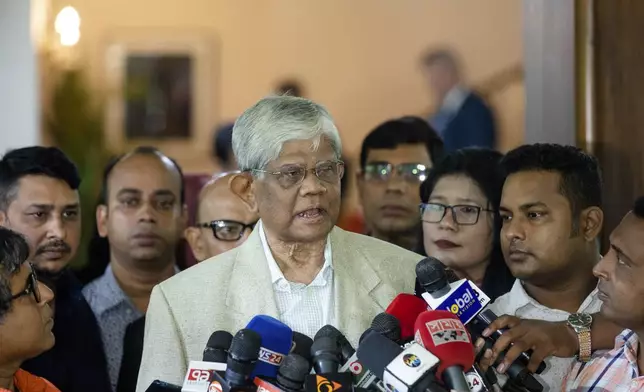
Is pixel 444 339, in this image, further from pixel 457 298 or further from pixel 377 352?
pixel 457 298

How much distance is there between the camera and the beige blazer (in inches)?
116

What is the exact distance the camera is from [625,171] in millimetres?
4402

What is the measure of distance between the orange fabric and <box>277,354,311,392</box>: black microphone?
2.99 ft

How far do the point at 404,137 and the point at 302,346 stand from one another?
211 centimetres

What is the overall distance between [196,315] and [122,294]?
4.37ft

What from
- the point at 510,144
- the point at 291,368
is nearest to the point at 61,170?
the point at 291,368

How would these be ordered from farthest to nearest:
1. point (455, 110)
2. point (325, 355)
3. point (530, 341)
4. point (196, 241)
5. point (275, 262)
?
point (455, 110) < point (196, 241) < point (275, 262) < point (530, 341) < point (325, 355)

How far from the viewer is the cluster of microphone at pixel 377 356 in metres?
2.46

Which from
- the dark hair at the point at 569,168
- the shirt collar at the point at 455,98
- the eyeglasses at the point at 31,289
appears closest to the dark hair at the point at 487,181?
the dark hair at the point at 569,168

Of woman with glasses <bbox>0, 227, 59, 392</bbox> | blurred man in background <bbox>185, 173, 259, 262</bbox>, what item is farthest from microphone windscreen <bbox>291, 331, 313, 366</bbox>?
blurred man in background <bbox>185, 173, 259, 262</bbox>

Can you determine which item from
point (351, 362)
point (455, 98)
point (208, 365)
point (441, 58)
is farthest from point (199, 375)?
point (441, 58)

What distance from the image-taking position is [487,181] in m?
3.95

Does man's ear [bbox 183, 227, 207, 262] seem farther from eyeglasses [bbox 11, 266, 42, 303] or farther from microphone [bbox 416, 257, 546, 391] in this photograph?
microphone [bbox 416, 257, 546, 391]

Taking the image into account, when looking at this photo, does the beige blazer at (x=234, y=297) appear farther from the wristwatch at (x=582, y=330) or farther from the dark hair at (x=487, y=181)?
the dark hair at (x=487, y=181)
